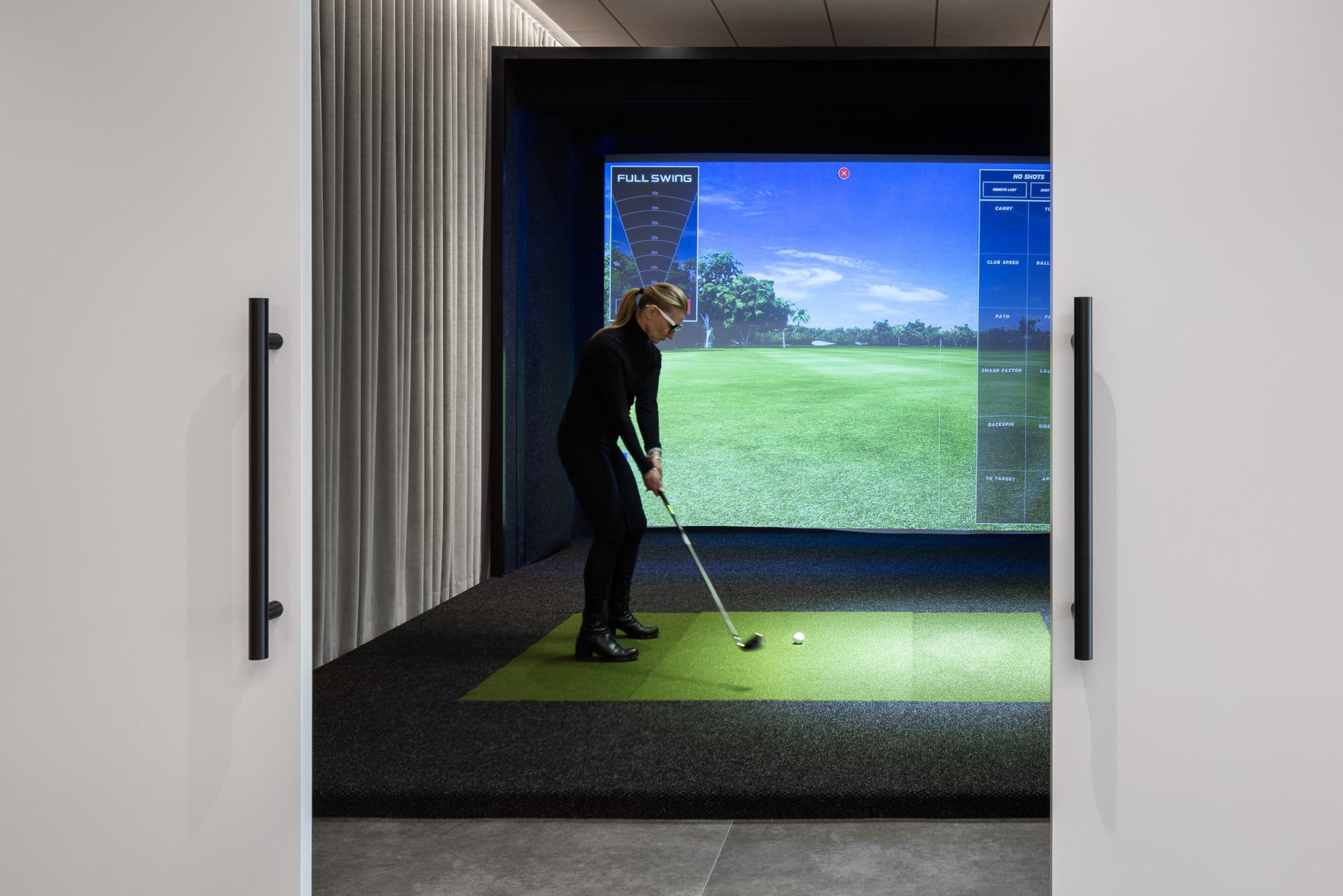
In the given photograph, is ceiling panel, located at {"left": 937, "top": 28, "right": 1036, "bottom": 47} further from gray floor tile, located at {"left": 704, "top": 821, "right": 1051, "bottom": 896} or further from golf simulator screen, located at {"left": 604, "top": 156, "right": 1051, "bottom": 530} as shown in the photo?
gray floor tile, located at {"left": 704, "top": 821, "right": 1051, "bottom": 896}

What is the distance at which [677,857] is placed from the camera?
221cm

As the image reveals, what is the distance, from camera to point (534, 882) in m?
2.09

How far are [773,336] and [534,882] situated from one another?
5.55 metres

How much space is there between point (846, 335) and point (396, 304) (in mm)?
3782

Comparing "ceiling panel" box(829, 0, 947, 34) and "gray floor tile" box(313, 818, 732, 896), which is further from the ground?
"ceiling panel" box(829, 0, 947, 34)

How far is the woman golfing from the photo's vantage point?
12.0ft

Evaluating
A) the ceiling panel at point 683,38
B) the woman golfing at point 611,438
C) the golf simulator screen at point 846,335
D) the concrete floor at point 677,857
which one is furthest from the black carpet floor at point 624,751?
the ceiling panel at point 683,38

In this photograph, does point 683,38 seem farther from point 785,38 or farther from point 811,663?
point 811,663

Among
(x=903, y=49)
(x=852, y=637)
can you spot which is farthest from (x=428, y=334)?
(x=903, y=49)
